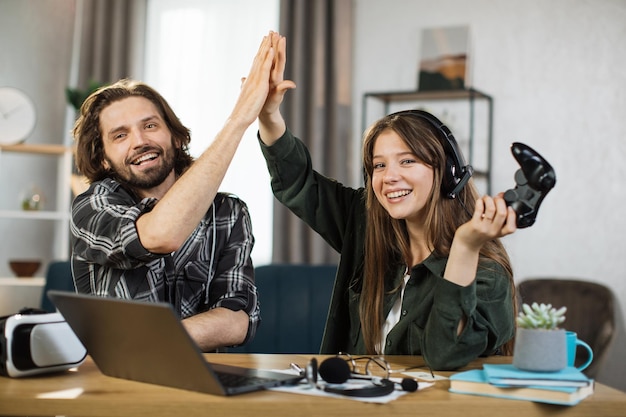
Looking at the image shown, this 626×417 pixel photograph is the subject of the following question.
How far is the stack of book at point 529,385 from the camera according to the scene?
1.18 metres

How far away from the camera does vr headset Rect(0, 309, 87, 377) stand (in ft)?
4.24

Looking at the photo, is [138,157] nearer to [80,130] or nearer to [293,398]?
[80,130]

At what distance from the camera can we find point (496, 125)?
14.2 ft

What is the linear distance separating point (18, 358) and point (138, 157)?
76cm

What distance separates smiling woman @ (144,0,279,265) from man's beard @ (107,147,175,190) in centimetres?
253

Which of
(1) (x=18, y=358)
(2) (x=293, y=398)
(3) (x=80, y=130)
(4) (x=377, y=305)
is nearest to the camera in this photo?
Answer: (2) (x=293, y=398)

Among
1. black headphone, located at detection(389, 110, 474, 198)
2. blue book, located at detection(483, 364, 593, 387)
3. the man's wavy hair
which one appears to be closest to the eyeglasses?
blue book, located at detection(483, 364, 593, 387)

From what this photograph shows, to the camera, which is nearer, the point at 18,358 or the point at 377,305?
the point at 18,358

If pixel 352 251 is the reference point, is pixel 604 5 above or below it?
above

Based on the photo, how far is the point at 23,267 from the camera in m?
4.26

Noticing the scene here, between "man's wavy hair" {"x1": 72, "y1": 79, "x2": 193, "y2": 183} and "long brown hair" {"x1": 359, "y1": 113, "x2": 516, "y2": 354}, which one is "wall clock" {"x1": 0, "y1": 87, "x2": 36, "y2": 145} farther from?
"long brown hair" {"x1": 359, "y1": 113, "x2": 516, "y2": 354}

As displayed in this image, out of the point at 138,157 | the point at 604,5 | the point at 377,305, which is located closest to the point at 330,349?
the point at 377,305

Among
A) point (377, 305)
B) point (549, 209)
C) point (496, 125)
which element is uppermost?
point (496, 125)

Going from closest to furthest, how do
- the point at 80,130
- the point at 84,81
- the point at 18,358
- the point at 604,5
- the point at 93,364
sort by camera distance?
the point at 18,358 → the point at 93,364 → the point at 80,130 → the point at 604,5 → the point at 84,81
